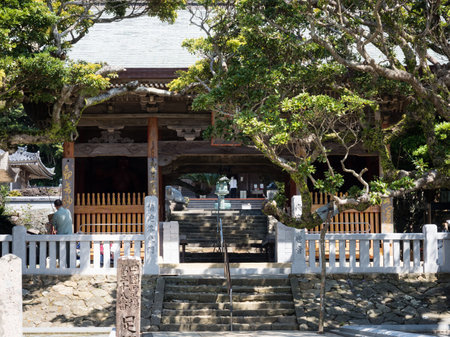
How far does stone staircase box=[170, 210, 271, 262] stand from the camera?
1992cm

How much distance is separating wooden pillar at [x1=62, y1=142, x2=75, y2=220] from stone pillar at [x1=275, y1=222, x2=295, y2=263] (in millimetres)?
5071

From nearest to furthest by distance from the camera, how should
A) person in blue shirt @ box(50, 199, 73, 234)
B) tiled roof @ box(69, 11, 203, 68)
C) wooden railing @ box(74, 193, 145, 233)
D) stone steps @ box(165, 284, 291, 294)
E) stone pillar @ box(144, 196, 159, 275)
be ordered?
stone steps @ box(165, 284, 291, 294), stone pillar @ box(144, 196, 159, 275), person in blue shirt @ box(50, 199, 73, 234), wooden railing @ box(74, 193, 145, 233), tiled roof @ box(69, 11, 203, 68)

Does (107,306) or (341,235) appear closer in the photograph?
(107,306)

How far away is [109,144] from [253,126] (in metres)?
6.41

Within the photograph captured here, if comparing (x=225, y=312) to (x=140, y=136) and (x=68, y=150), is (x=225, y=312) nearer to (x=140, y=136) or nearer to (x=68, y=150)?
(x=68, y=150)

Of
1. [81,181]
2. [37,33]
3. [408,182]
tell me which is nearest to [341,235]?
[408,182]

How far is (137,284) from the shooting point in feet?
29.2

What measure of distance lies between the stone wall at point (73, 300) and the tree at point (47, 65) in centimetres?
286

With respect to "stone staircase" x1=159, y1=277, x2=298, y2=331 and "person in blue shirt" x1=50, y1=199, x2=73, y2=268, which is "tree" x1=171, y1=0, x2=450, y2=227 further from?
"person in blue shirt" x1=50, y1=199, x2=73, y2=268

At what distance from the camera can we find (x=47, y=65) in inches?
455

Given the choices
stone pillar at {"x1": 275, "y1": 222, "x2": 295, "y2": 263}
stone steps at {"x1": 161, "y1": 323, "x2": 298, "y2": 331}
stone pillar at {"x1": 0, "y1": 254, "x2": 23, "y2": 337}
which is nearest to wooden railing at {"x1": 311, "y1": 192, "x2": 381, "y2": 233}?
stone pillar at {"x1": 275, "y1": 222, "x2": 295, "y2": 263}

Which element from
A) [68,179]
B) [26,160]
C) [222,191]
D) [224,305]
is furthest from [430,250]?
[222,191]

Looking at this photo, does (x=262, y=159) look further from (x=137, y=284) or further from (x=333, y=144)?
(x=137, y=284)

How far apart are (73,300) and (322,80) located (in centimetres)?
642
